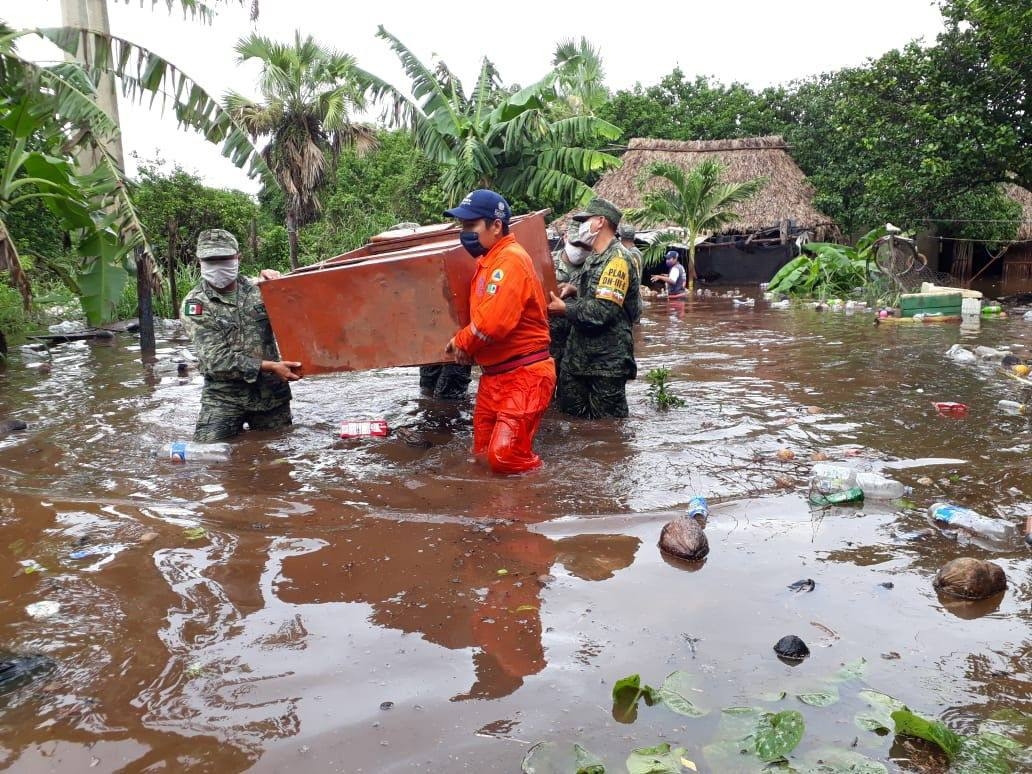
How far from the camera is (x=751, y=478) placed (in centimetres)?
464

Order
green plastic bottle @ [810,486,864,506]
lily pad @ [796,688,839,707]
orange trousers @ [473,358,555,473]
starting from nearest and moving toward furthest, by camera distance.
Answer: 1. lily pad @ [796,688,839,707]
2. green plastic bottle @ [810,486,864,506]
3. orange trousers @ [473,358,555,473]

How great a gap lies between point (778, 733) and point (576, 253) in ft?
14.1

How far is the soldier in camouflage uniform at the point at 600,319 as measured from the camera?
5602 mm

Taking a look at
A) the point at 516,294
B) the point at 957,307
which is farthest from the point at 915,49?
the point at 516,294

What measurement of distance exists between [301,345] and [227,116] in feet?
15.4

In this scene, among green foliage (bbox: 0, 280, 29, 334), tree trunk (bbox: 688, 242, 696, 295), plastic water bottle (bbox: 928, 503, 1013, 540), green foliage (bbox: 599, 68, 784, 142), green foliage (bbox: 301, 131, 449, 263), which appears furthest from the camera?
green foliage (bbox: 599, 68, 784, 142)

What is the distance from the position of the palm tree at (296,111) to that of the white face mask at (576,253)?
54.3 feet

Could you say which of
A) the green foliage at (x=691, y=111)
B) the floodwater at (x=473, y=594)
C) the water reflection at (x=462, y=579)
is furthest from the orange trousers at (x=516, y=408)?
the green foliage at (x=691, y=111)

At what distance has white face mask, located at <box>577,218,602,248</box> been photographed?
582cm

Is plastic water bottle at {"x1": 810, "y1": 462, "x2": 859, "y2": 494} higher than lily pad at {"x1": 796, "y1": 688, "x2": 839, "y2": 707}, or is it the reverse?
plastic water bottle at {"x1": 810, "y1": 462, "x2": 859, "y2": 494}

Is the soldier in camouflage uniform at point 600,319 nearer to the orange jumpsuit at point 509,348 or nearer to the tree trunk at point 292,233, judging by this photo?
the orange jumpsuit at point 509,348

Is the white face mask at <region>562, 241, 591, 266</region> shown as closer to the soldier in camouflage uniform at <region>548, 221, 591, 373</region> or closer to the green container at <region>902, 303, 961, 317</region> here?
the soldier in camouflage uniform at <region>548, 221, 591, 373</region>

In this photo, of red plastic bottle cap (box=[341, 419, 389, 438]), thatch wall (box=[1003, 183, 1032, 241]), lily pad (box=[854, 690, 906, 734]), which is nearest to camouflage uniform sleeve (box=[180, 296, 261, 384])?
red plastic bottle cap (box=[341, 419, 389, 438])

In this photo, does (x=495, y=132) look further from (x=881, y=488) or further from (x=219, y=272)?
(x=881, y=488)
